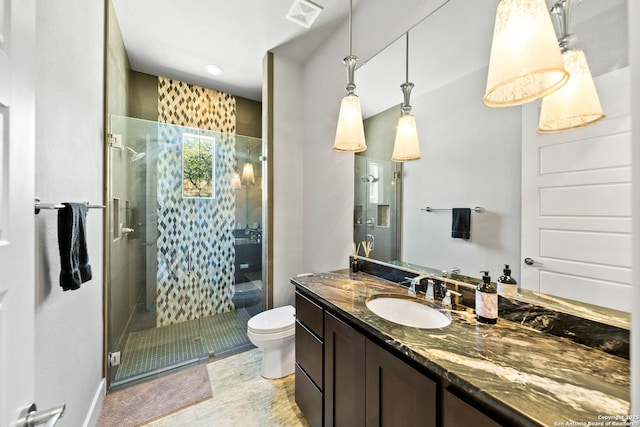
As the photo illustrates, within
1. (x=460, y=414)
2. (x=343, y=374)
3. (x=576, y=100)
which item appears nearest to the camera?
(x=460, y=414)

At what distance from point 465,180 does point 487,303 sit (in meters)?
0.59

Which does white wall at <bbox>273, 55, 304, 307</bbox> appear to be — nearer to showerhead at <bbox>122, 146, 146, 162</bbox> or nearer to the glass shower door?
the glass shower door

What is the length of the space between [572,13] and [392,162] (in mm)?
936

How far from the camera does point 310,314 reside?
4.61 feet

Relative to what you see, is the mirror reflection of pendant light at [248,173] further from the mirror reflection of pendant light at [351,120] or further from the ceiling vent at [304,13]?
the mirror reflection of pendant light at [351,120]

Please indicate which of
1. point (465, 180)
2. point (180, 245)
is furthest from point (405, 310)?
point (180, 245)

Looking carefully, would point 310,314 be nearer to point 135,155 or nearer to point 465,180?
point 465,180

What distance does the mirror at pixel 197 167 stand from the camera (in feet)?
8.02

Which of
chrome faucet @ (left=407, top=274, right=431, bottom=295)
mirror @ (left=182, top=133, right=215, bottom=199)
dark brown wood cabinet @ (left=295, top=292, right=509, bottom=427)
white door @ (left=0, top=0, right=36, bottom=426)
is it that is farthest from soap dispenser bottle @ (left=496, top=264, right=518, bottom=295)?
mirror @ (left=182, top=133, right=215, bottom=199)

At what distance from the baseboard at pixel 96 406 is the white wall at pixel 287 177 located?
4.30 ft

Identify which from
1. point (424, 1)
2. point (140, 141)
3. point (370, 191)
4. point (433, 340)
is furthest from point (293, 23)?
point (433, 340)

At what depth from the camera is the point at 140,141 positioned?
7.45 ft

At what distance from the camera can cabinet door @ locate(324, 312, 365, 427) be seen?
41.3 inches

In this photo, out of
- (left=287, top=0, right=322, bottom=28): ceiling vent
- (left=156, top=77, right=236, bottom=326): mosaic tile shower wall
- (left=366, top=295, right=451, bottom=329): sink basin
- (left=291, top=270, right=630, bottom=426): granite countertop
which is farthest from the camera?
(left=156, top=77, right=236, bottom=326): mosaic tile shower wall
